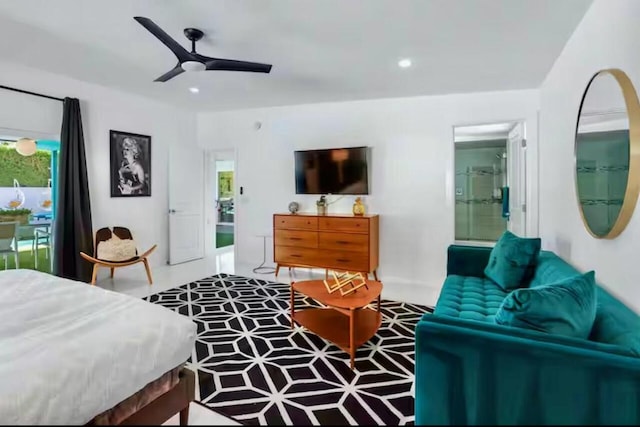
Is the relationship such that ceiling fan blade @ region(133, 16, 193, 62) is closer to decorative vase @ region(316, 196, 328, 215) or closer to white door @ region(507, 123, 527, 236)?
decorative vase @ region(316, 196, 328, 215)

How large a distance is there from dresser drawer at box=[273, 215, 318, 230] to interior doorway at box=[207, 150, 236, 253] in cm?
117

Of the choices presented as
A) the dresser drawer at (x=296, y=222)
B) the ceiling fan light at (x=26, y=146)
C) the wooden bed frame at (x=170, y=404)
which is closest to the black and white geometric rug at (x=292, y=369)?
the wooden bed frame at (x=170, y=404)

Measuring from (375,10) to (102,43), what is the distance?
2.31 metres

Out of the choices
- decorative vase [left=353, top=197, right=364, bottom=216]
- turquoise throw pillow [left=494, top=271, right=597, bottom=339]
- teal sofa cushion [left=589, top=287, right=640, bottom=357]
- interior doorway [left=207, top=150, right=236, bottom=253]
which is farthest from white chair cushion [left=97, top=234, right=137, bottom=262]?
teal sofa cushion [left=589, top=287, right=640, bottom=357]

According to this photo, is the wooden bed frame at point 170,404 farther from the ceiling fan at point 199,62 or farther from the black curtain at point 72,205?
the black curtain at point 72,205

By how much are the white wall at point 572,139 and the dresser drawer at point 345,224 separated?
196 cm

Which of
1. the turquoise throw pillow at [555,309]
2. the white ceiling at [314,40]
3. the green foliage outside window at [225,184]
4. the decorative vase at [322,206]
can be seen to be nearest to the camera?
the turquoise throw pillow at [555,309]

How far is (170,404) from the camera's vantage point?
67.0 inches

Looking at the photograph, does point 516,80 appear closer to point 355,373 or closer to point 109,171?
point 355,373

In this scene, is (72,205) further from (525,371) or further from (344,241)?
(525,371)

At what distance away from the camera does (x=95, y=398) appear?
4.53 ft

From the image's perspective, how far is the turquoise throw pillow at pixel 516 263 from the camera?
9.05 feet

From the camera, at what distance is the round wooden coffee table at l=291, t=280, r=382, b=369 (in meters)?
2.62

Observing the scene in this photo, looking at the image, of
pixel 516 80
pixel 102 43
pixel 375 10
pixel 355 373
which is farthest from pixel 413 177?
pixel 102 43
